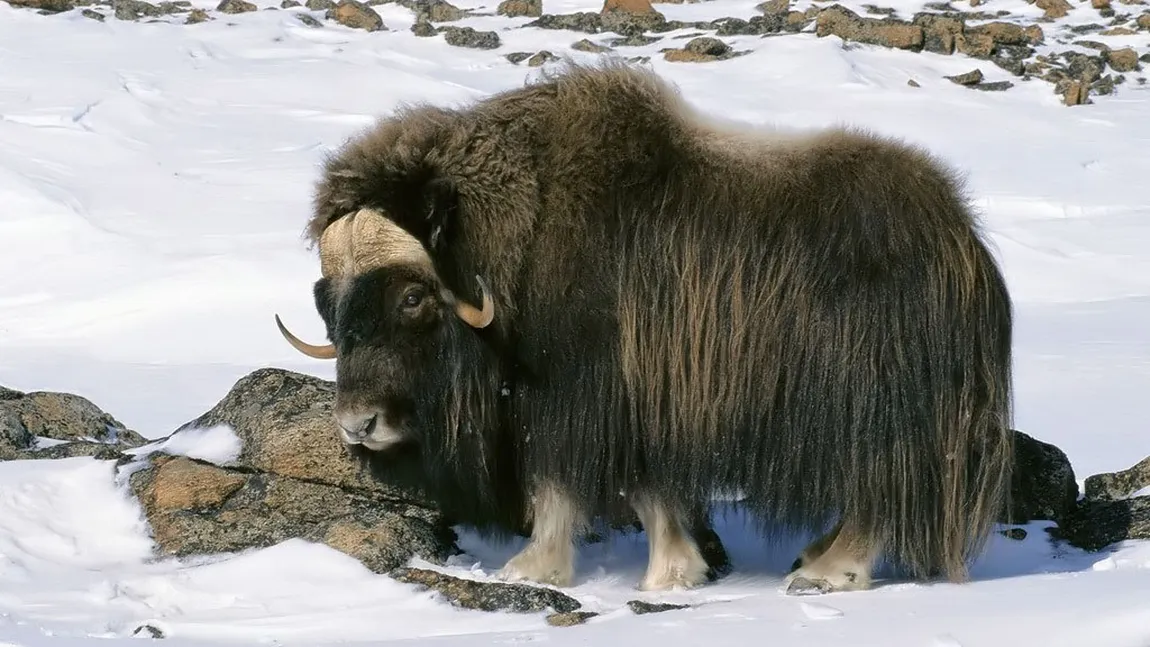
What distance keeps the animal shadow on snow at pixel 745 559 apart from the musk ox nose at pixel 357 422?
0.47 metres

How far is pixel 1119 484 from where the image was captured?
4.31 m

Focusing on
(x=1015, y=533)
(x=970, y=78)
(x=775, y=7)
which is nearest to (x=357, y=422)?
(x=1015, y=533)

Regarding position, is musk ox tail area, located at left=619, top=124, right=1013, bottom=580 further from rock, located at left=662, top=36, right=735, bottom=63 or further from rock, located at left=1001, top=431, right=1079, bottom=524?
rock, located at left=662, top=36, right=735, bottom=63

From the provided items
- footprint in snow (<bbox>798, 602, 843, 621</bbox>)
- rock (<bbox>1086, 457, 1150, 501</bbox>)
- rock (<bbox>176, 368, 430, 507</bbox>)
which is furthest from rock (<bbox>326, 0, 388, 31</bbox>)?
footprint in snow (<bbox>798, 602, 843, 621</bbox>)

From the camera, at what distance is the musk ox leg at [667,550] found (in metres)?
→ 3.55

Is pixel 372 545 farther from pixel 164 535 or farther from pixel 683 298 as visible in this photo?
pixel 683 298

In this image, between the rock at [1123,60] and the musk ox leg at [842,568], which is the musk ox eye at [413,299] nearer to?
the musk ox leg at [842,568]

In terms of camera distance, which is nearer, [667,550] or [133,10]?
[667,550]

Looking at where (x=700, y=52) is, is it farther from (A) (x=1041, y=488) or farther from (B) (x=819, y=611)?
(B) (x=819, y=611)

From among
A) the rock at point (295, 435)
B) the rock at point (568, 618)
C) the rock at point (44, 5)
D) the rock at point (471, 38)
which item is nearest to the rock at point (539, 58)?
the rock at point (471, 38)

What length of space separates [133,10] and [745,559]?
16.1 metres

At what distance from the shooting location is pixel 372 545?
364 cm

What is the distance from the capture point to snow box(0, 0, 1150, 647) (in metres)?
3.05

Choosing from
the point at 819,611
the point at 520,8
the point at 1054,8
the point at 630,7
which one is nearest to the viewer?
the point at 819,611
